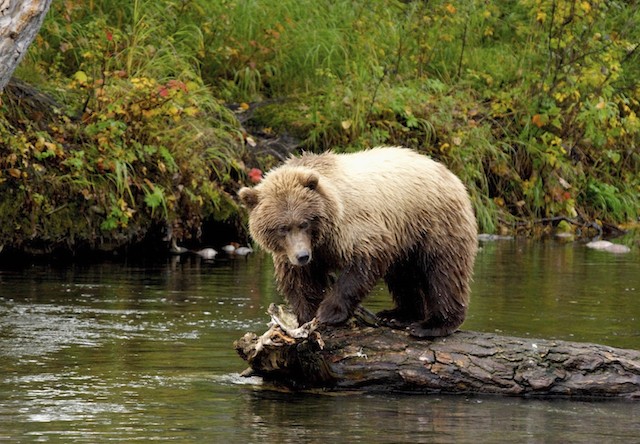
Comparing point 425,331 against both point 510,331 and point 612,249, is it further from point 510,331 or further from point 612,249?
point 612,249

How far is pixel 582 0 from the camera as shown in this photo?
1880 cm

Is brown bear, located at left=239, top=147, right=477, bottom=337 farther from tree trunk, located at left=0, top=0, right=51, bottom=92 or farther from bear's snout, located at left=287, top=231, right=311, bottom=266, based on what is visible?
tree trunk, located at left=0, top=0, right=51, bottom=92

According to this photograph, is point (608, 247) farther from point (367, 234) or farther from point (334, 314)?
point (334, 314)

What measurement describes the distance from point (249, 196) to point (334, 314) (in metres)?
0.81

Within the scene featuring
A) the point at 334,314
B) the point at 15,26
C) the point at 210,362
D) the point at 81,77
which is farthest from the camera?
the point at 81,77

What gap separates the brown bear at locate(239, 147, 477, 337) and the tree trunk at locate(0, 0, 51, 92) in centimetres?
170

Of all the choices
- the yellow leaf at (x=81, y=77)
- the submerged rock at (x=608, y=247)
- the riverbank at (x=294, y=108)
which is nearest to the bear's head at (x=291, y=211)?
A: the riverbank at (x=294, y=108)

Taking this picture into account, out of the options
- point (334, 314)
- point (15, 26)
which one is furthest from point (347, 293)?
point (15, 26)

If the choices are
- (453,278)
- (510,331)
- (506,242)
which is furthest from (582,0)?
(453,278)

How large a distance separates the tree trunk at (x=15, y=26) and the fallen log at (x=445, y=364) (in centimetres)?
197

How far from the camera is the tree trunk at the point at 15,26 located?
574 cm

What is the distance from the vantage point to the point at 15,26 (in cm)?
576

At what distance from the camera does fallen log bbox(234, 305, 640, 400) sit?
6.90 metres

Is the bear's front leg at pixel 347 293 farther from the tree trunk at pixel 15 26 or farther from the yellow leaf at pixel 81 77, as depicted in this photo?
the yellow leaf at pixel 81 77
